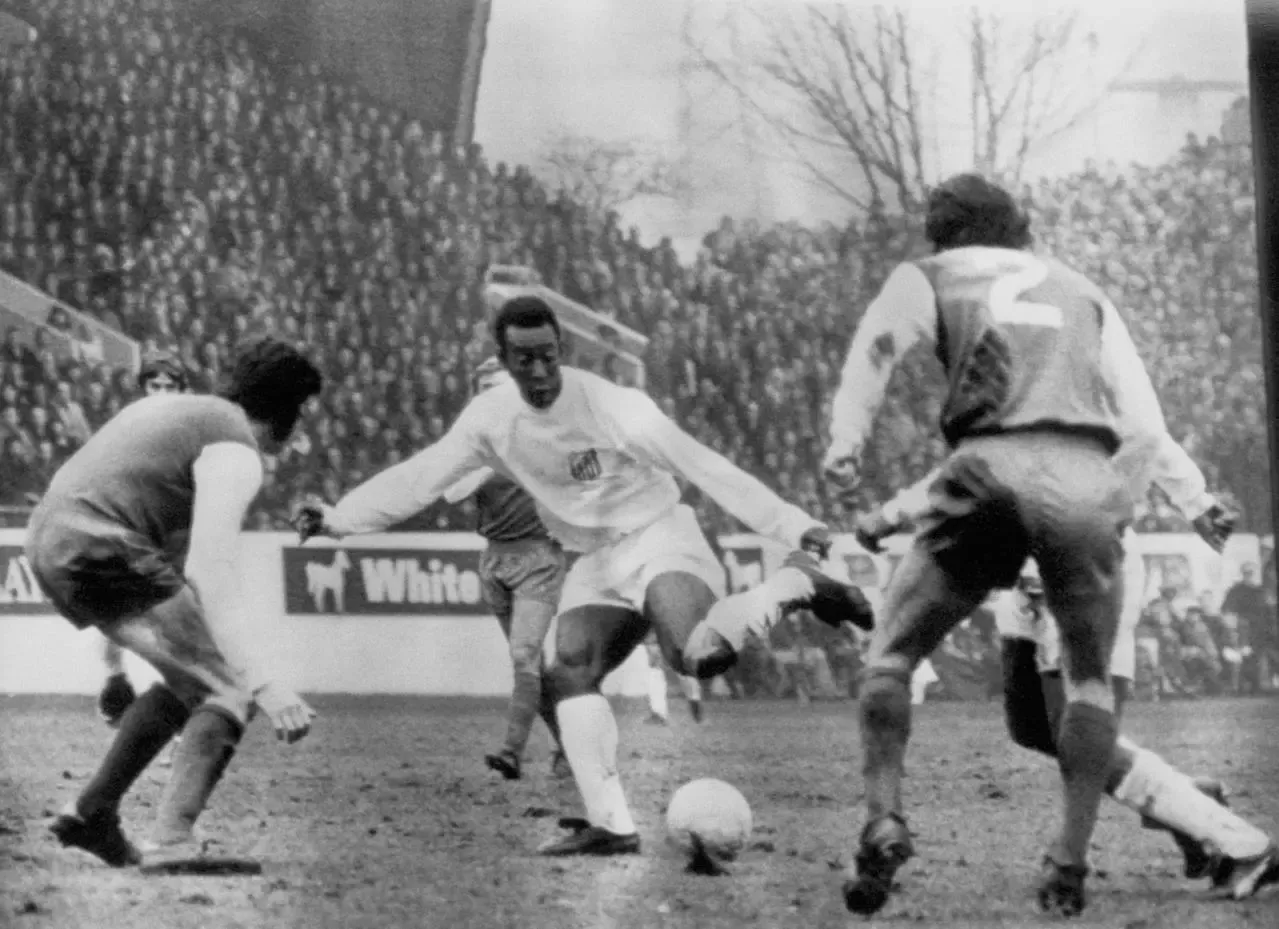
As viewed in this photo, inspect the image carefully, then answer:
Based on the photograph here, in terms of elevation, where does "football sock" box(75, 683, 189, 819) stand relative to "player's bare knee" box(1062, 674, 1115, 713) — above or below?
below

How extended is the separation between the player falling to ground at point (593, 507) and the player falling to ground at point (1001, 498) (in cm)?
41

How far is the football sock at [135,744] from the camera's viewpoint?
3.51 m

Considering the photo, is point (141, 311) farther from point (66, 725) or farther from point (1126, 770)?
point (1126, 770)

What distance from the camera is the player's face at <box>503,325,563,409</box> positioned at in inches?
150

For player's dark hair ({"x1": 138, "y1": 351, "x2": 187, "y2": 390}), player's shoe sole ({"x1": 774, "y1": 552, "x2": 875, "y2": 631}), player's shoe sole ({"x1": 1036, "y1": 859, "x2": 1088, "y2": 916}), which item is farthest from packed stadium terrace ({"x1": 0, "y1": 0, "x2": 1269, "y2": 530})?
player's shoe sole ({"x1": 1036, "y1": 859, "x2": 1088, "y2": 916})

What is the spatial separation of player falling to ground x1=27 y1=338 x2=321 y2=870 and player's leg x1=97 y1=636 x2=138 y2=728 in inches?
4.4

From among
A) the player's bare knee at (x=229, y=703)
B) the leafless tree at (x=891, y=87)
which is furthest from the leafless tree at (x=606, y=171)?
the player's bare knee at (x=229, y=703)

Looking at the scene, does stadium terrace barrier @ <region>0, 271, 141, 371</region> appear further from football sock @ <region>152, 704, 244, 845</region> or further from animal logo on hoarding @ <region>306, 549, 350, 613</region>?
football sock @ <region>152, 704, 244, 845</region>

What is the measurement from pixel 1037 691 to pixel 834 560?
567mm

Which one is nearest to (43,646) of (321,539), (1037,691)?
(321,539)

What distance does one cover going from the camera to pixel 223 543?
346cm

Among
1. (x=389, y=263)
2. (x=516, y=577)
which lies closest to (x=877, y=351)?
(x=516, y=577)

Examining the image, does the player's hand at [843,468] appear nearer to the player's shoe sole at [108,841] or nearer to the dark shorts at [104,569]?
the dark shorts at [104,569]

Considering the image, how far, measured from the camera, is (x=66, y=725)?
3.77m
